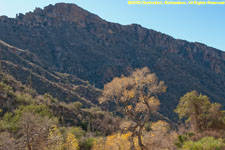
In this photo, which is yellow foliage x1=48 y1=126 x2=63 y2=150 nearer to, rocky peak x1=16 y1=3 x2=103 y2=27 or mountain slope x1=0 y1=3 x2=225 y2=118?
mountain slope x1=0 y1=3 x2=225 y2=118

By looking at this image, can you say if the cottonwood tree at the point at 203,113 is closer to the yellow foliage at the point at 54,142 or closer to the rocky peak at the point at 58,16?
the yellow foliage at the point at 54,142

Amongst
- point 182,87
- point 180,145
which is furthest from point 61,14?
point 180,145

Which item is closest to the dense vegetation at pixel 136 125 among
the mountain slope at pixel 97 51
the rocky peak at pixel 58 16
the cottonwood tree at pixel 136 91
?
the cottonwood tree at pixel 136 91

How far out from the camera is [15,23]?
299 feet

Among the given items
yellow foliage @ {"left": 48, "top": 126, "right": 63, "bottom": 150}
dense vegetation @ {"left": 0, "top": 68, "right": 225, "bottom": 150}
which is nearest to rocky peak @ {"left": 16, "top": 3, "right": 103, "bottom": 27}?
dense vegetation @ {"left": 0, "top": 68, "right": 225, "bottom": 150}

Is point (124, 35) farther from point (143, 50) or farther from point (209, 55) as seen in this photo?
point (209, 55)

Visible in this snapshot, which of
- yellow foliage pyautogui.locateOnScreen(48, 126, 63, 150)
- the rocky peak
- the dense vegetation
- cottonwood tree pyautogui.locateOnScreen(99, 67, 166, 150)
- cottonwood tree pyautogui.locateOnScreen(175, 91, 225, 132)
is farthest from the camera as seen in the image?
the rocky peak

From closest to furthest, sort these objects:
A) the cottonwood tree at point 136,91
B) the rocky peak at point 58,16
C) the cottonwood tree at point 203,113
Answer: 1. the cottonwood tree at point 136,91
2. the cottonwood tree at point 203,113
3. the rocky peak at point 58,16

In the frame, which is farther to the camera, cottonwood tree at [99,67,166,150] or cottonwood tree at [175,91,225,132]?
cottonwood tree at [175,91,225,132]

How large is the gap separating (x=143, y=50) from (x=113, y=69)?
2754 cm

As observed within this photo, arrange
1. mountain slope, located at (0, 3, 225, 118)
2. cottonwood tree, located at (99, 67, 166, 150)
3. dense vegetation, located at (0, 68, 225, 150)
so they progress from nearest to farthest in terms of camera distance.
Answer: dense vegetation, located at (0, 68, 225, 150), cottonwood tree, located at (99, 67, 166, 150), mountain slope, located at (0, 3, 225, 118)

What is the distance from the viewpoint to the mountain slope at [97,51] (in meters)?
76.1

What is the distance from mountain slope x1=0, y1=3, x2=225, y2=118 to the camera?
76.1 metres

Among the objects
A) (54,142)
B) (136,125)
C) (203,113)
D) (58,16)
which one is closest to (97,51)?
(58,16)
